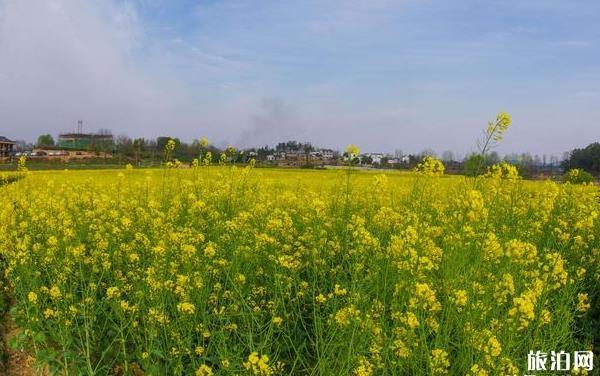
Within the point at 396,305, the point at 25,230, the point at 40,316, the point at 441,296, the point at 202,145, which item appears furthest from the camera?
the point at 202,145

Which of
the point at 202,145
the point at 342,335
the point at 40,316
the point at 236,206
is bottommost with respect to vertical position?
the point at 40,316

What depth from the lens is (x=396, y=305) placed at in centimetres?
391

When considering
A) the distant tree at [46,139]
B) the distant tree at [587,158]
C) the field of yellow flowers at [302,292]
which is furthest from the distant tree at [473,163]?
the distant tree at [46,139]

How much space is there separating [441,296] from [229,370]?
6.99 ft

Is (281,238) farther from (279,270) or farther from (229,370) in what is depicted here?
(229,370)

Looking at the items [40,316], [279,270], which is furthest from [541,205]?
[40,316]

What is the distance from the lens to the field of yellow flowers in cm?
379

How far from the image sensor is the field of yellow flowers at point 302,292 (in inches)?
149

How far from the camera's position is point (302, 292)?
4.83 meters

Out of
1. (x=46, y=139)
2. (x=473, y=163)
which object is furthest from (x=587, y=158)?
(x=46, y=139)

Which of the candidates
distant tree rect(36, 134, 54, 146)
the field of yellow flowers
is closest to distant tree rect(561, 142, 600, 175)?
the field of yellow flowers

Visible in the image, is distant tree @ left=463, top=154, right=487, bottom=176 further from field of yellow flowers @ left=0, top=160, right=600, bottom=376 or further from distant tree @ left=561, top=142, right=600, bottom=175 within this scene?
distant tree @ left=561, top=142, right=600, bottom=175

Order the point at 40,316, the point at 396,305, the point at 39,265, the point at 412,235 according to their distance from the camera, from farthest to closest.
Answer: the point at 39,265 → the point at 40,316 → the point at 412,235 → the point at 396,305

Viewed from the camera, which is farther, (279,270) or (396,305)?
(279,270)
